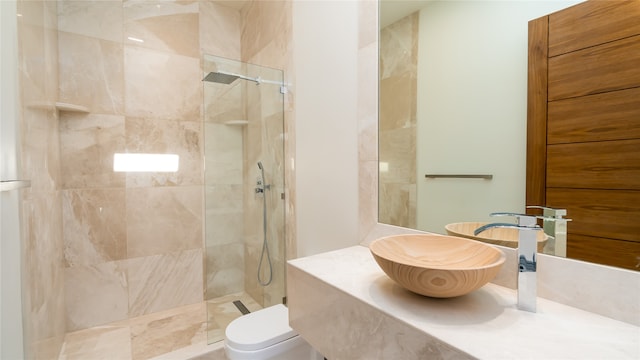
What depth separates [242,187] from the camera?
6.92ft

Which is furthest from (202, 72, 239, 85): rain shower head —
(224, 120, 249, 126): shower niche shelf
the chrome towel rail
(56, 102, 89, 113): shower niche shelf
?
the chrome towel rail

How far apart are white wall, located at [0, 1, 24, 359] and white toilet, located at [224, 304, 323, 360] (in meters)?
0.80

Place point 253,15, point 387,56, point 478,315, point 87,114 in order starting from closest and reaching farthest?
point 478,315, point 387,56, point 87,114, point 253,15

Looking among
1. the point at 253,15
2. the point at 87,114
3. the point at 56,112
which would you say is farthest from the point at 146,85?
the point at 253,15

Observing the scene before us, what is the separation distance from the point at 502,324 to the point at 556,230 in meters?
0.37

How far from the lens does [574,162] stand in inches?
32.3

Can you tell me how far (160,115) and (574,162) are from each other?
268 centimetres

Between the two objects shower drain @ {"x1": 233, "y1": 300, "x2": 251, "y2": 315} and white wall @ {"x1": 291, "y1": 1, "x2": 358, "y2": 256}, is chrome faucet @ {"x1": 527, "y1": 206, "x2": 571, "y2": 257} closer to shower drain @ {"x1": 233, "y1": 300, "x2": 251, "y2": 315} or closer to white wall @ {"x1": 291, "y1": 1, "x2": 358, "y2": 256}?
white wall @ {"x1": 291, "y1": 1, "x2": 358, "y2": 256}

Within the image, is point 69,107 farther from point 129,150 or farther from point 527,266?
point 527,266

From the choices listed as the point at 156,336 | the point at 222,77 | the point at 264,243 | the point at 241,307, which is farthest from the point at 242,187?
the point at 156,336

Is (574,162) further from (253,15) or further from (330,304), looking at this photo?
(253,15)

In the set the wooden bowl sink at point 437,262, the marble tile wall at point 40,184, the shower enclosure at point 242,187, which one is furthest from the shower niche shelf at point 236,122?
the wooden bowl sink at point 437,262

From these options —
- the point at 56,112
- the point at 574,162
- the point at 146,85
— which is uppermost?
the point at 146,85

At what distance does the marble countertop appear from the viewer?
0.58m
